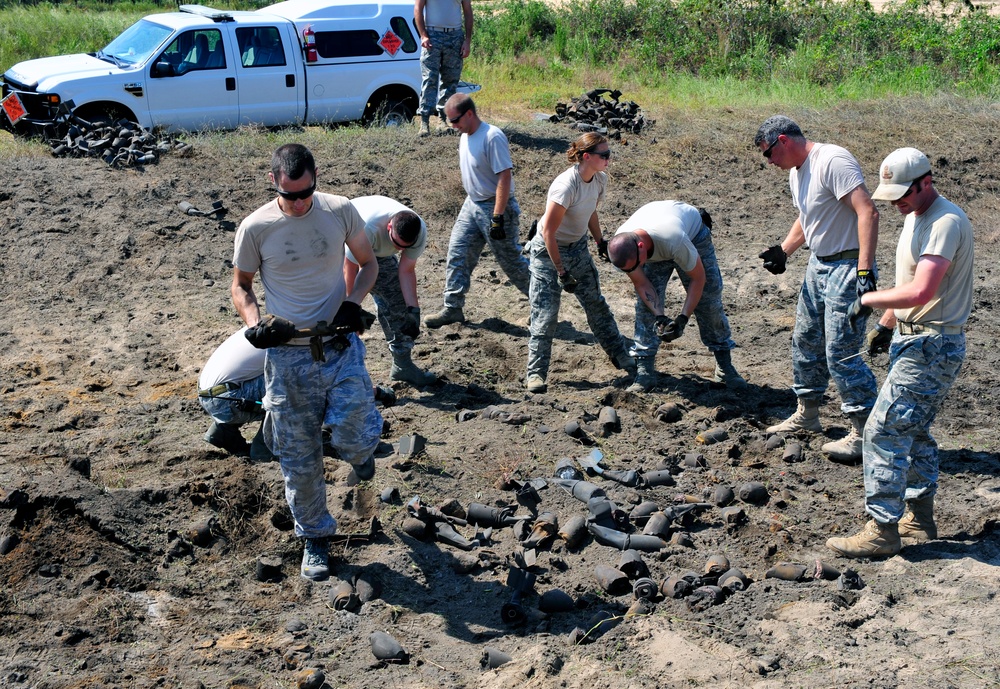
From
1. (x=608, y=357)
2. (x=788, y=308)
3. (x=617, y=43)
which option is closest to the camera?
(x=608, y=357)

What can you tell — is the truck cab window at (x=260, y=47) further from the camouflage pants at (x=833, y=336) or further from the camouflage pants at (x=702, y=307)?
the camouflage pants at (x=833, y=336)

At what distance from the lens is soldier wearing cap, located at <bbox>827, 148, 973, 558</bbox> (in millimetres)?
4660

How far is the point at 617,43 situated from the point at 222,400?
15649mm

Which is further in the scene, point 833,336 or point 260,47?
point 260,47

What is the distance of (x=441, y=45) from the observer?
12102 mm

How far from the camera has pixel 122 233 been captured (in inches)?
404

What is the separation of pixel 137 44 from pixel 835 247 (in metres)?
10.2

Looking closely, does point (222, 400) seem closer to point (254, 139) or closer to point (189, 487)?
point (189, 487)

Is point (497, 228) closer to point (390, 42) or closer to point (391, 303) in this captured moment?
point (391, 303)

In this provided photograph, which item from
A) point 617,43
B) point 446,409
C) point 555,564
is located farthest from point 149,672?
point 617,43

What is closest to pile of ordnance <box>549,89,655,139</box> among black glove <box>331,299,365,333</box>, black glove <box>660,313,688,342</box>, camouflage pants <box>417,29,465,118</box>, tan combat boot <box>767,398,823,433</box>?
camouflage pants <box>417,29,465,118</box>

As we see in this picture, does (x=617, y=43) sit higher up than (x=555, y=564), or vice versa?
Answer: (x=617, y=43)

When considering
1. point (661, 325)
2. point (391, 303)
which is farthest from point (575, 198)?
point (391, 303)

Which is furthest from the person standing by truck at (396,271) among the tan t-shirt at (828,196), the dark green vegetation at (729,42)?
the dark green vegetation at (729,42)
